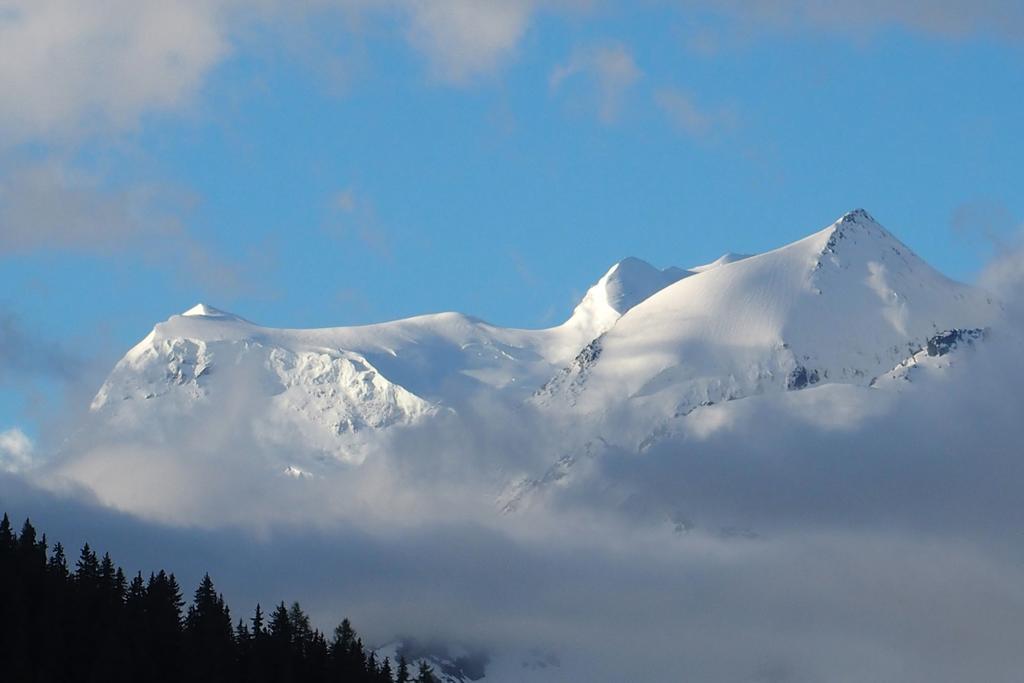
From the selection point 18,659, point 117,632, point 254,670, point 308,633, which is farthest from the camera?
point 308,633

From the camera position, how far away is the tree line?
523 ft

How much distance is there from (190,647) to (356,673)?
815 inches

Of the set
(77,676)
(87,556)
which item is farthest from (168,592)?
(77,676)

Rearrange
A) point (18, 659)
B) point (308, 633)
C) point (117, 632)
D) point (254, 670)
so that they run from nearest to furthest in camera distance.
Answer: point (18, 659)
point (117, 632)
point (254, 670)
point (308, 633)

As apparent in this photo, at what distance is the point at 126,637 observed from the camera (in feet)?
545

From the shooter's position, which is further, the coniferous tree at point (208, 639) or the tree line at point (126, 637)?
the coniferous tree at point (208, 639)

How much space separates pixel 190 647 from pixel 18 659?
19886mm

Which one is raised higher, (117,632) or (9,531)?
(9,531)

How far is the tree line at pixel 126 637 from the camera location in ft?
523

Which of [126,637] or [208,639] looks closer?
[126,637]

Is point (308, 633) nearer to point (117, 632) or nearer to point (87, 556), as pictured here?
point (87, 556)

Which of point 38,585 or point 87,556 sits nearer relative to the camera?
point 38,585

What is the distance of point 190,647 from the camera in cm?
17062

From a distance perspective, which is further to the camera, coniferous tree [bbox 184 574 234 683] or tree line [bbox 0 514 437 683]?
coniferous tree [bbox 184 574 234 683]
